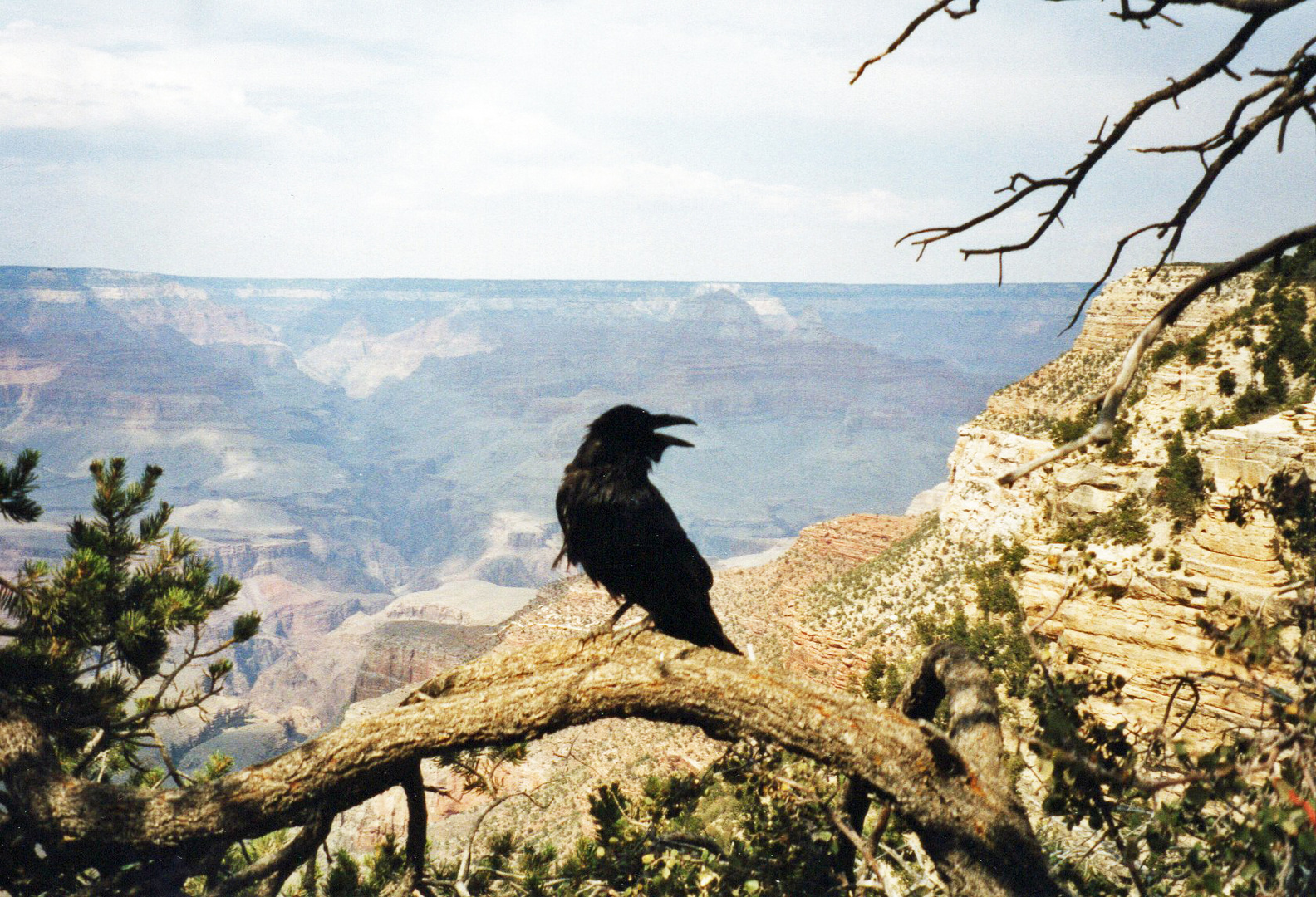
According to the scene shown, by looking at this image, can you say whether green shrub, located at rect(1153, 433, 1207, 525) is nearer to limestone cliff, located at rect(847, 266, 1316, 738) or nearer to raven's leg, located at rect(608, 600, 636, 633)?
limestone cliff, located at rect(847, 266, 1316, 738)

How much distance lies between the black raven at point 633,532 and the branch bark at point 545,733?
838mm

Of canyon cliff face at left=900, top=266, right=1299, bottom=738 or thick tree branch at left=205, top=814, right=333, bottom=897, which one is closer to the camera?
thick tree branch at left=205, top=814, right=333, bottom=897

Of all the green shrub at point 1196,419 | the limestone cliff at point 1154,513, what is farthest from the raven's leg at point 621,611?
the green shrub at point 1196,419

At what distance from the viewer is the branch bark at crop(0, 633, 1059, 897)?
10.6 feet

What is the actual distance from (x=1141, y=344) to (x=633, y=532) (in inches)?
121

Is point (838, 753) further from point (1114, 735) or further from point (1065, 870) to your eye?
point (1065, 870)

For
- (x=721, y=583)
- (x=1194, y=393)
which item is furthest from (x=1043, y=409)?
(x=721, y=583)

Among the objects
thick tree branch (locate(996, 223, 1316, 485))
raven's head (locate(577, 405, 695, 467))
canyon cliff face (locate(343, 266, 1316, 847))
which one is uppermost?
thick tree branch (locate(996, 223, 1316, 485))

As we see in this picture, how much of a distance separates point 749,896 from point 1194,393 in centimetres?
2086

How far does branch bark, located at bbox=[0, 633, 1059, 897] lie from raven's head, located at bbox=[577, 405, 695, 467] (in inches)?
71.0

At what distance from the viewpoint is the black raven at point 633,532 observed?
15.2 feet

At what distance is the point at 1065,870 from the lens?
436 centimetres

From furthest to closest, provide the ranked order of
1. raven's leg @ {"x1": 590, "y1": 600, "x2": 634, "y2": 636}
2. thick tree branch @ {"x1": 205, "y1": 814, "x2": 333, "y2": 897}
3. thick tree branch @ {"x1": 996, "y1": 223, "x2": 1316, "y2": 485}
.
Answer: raven's leg @ {"x1": 590, "y1": 600, "x2": 634, "y2": 636} → thick tree branch @ {"x1": 205, "y1": 814, "x2": 333, "y2": 897} → thick tree branch @ {"x1": 996, "y1": 223, "x2": 1316, "y2": 485}

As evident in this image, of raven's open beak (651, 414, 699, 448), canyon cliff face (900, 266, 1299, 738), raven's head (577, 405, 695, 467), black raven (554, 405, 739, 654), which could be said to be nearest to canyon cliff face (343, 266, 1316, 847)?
canyon cliff face (900, 266, 1299, 738)
